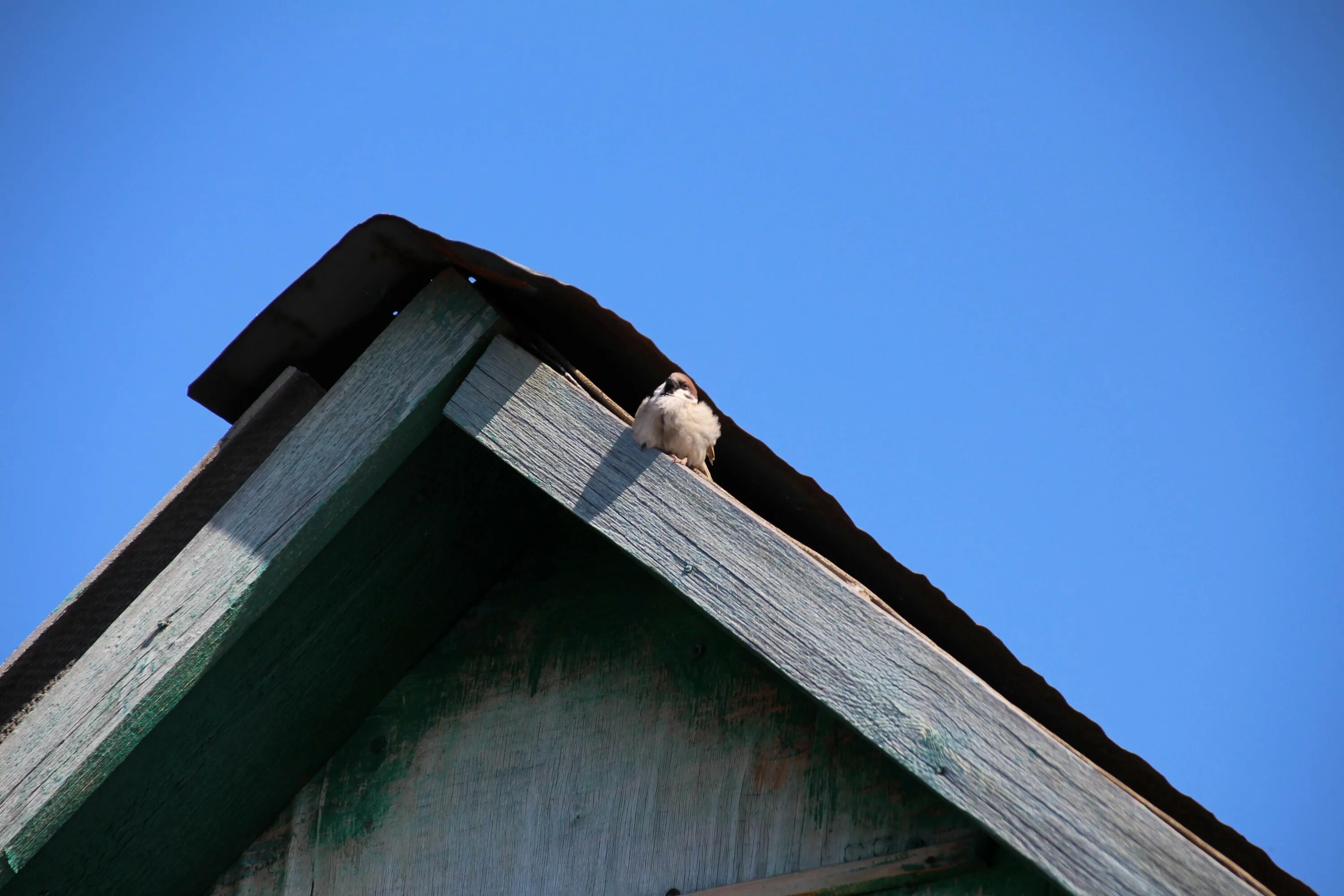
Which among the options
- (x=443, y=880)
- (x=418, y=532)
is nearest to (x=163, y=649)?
(x=418, y=532)

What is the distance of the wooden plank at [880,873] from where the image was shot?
185cm

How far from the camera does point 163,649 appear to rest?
192cm

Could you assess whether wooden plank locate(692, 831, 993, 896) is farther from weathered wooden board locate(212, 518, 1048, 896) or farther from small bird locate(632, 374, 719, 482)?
small bird locate(632, 374, 719, 482)

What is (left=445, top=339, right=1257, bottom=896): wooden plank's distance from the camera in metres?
1.55

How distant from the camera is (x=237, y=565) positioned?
76.8 inches

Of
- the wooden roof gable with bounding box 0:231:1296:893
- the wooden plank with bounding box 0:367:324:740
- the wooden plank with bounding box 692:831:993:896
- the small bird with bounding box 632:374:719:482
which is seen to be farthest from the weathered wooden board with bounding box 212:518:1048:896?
the wooden plank with bounding box 0:367:324:740

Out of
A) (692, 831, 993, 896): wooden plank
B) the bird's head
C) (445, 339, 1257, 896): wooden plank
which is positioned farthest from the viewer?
the bird's head

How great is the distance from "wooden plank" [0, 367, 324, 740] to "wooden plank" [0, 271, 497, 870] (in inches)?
3.0

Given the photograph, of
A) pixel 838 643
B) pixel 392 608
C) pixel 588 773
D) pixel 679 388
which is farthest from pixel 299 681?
pixel 838 643

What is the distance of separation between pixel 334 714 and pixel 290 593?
A: 1.37ft

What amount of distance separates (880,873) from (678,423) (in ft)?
2.70

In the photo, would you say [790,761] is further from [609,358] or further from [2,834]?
[2,834]

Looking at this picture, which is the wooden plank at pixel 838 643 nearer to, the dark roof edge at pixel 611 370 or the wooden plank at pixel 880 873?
the dark roof edge at pixel 611 370

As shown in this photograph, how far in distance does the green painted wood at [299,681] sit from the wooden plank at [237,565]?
4.0 inches
